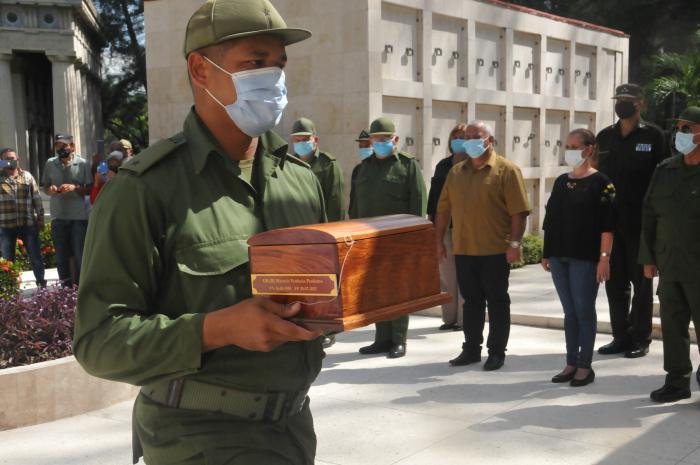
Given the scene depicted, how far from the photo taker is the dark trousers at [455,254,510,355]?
6895 millimetres

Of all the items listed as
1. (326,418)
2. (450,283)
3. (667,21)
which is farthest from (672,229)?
(667,21)

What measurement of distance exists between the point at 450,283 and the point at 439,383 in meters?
2.53

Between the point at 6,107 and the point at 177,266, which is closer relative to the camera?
the point at 177,266

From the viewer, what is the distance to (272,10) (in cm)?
217

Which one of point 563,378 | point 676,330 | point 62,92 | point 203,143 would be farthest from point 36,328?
point 62,92

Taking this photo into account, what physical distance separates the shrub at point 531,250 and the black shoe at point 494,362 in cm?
601

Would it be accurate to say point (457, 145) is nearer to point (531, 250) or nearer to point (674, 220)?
point (674, 220)

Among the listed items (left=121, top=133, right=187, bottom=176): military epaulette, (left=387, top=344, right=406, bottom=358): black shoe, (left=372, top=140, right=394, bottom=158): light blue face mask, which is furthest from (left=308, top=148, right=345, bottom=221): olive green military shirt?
(left=121, top=133, right=187, bottom=176): military epaulette

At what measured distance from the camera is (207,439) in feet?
6.89

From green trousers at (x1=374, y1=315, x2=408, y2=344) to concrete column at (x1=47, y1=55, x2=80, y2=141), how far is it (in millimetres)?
23596

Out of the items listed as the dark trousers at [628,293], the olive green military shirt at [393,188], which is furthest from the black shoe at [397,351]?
the dark trousers at [628,293]

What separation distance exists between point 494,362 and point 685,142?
227 cm

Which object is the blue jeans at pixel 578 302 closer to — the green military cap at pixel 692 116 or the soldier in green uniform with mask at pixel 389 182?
the green military cap at pixel 692 116

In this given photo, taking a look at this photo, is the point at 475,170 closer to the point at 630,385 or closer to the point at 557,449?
the point at 630,385
